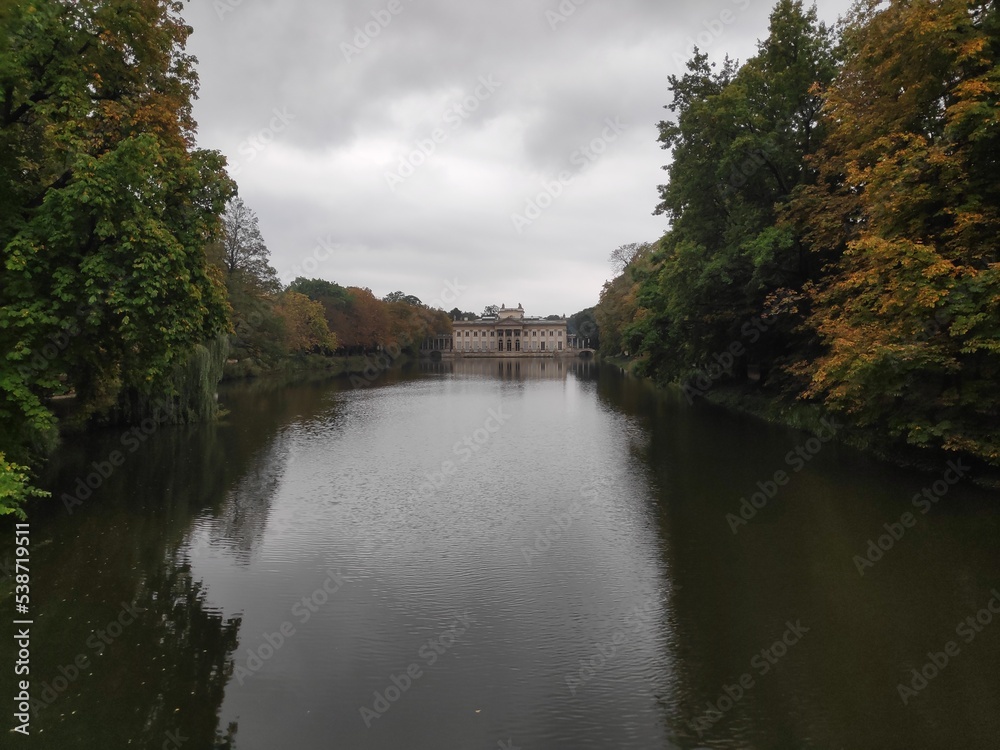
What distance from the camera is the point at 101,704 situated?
6.22m

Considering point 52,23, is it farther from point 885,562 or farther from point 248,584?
point 885,562

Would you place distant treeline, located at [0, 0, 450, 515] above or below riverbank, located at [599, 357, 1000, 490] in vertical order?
above

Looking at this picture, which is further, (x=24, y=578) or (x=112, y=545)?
(x=112, y=545)

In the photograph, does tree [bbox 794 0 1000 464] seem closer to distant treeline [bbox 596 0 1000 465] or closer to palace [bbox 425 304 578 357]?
distant treeline [bbox 596 0 1000 465]

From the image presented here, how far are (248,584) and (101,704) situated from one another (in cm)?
319

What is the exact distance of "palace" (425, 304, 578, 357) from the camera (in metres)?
135

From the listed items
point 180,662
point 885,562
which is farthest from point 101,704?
point 885,562

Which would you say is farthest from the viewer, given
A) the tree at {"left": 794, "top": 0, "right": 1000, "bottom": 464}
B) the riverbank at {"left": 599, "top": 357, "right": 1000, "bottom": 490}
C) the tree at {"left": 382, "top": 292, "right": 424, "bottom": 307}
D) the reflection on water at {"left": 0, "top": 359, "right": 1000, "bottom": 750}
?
the tree at {"left": 382, "top": 292, "right": 424, "bottom": 307}

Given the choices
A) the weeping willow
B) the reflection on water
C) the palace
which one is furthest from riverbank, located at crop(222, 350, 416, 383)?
the palace

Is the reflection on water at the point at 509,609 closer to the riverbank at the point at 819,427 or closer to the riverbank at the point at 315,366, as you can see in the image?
the riverbank at the point at 819,427

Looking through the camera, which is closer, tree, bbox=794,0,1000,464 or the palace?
tree, bbox=794,0,1000,464

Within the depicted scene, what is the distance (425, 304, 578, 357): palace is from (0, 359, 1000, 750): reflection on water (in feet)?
388

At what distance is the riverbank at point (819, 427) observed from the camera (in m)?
14.9

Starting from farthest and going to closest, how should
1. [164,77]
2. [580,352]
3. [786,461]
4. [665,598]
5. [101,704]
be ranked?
1. [580,352]
2. [786,461]
3. [164,77]
4. [665,598]
5. [101,704]
